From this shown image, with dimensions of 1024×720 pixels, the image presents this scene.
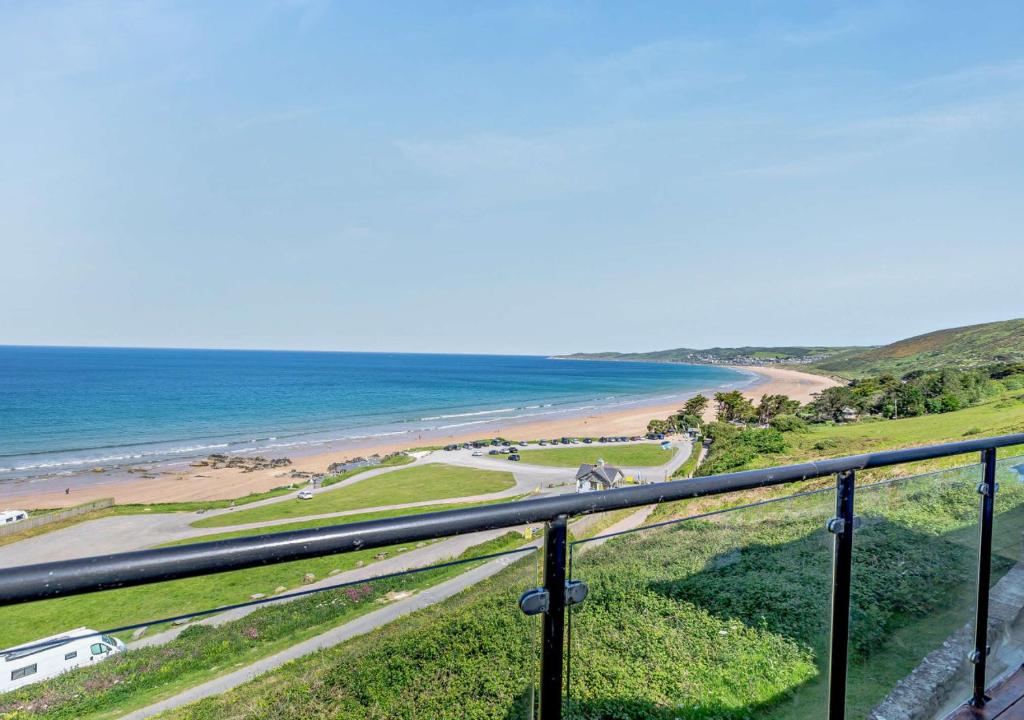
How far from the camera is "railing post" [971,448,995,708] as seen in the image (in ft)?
7.47

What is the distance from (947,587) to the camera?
7.56ft

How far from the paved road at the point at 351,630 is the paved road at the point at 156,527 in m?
17.1

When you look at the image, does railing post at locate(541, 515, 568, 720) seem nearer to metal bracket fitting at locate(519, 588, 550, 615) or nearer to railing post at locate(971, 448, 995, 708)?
metal bracket fitting at locate(519, 588, 550, 615)

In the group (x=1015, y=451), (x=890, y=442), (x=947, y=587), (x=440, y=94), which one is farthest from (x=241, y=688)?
(x=890, y=442)

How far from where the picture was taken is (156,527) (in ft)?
74.2

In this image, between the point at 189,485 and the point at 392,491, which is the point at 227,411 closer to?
the point at 189,485

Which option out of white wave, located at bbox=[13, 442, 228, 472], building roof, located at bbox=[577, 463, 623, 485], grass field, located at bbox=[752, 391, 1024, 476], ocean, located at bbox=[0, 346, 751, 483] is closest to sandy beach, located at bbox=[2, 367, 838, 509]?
ocean, located at bbox=[0, 346, 751, 483]

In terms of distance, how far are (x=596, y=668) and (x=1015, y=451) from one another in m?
2.69

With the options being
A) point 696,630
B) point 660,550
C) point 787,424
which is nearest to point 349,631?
point 660,550

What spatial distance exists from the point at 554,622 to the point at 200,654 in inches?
28.9

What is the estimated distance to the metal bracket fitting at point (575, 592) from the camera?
1.22 meters

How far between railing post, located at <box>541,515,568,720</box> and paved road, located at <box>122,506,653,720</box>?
1.9 inches

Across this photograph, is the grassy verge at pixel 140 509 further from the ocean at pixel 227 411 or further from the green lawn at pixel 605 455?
the green lawn at pixel 605 455

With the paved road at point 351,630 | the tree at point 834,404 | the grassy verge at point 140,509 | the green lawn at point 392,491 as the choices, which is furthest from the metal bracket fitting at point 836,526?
the tree at point 834,404
